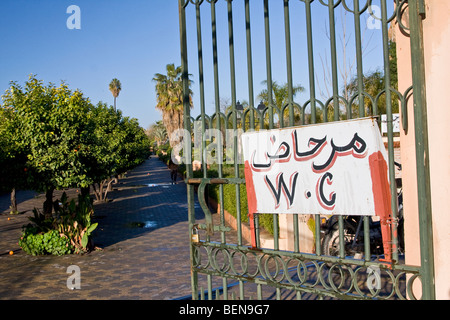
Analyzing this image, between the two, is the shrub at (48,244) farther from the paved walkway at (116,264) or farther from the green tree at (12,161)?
the green tree at (12,161)

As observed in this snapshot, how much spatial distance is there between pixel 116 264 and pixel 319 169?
292 inches

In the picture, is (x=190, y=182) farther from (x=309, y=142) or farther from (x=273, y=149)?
(x=309, y=142)

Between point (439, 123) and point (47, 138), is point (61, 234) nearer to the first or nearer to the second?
point (47, 138)

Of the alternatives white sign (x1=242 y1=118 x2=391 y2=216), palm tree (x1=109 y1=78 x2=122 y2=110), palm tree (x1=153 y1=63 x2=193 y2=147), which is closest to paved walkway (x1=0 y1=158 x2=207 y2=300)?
white sign (x1=242 y1=118 x2=391 y2=216)

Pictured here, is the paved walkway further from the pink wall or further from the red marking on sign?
the pink wall

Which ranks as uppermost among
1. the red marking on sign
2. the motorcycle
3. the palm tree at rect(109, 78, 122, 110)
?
the palm tree at rect(109, 78, 122, 110)

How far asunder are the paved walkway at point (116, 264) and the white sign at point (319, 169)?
440 cm

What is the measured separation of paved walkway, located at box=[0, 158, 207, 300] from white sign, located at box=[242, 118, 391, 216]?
4.40 m

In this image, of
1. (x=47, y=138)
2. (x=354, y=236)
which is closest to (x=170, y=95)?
(x=47, y=138)

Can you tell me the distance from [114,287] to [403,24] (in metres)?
6.45

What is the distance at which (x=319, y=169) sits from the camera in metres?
3.12

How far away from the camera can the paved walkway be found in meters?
7.59
